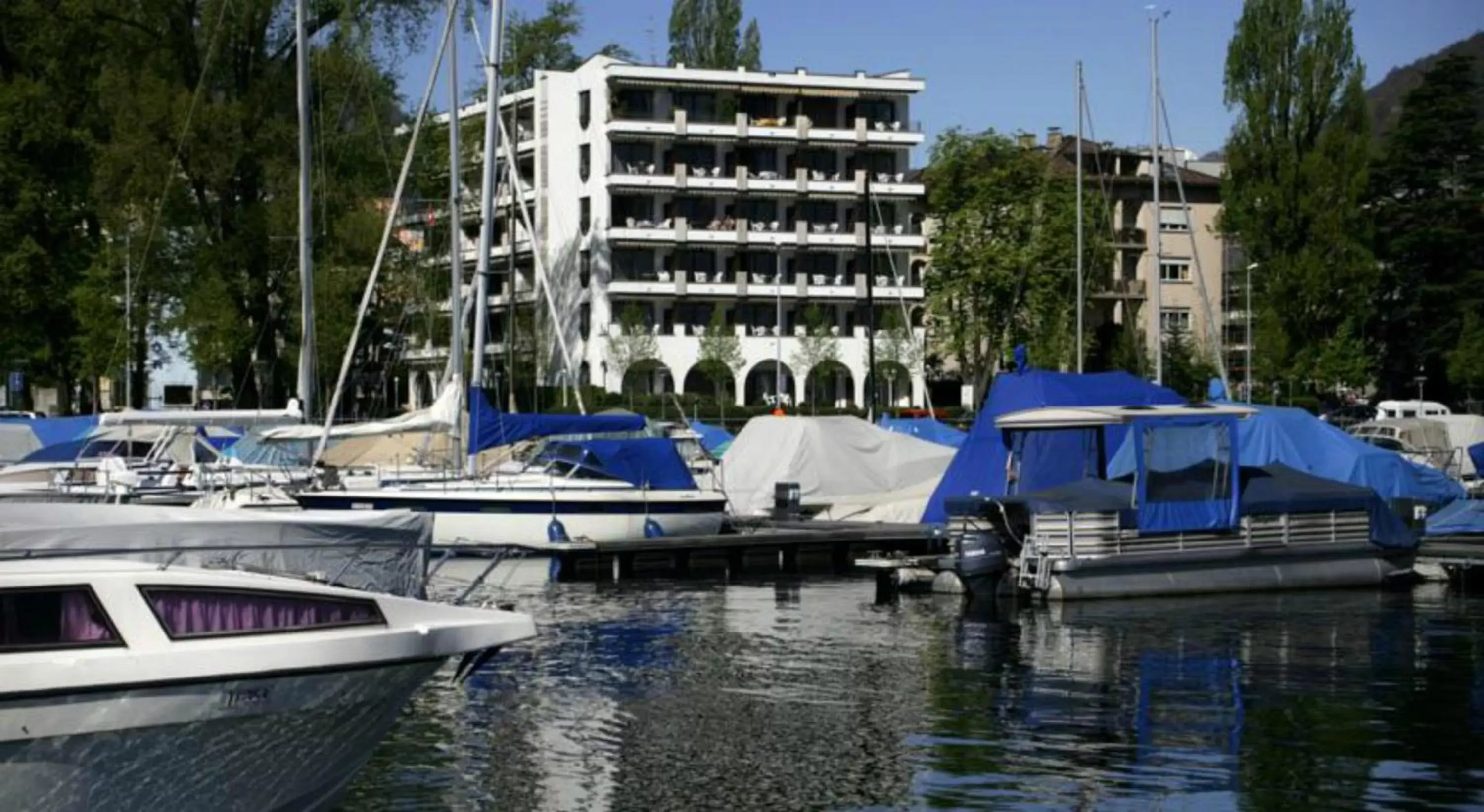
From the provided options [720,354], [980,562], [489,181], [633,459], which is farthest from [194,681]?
[720,354]

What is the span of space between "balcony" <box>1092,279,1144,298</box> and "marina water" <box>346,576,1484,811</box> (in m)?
80.1

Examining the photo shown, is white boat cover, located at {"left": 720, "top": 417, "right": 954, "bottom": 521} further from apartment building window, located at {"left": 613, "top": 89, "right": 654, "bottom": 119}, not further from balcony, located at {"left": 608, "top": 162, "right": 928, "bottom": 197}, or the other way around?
apartment building window, located at {"left": 613, "top": 89, "right": 654, "bottom": 119}

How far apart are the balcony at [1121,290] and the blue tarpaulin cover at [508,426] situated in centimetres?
7051

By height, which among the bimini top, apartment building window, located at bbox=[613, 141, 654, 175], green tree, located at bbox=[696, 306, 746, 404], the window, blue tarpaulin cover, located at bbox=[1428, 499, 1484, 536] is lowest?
blue tarpaulin cover, located at bbox=[1428, 499, 1484, 536]

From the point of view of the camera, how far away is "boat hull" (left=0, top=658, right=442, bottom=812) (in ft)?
49.8

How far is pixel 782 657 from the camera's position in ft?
99.0

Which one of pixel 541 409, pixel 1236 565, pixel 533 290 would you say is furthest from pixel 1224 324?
pixel 1236 565

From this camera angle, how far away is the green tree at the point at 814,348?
10881cm

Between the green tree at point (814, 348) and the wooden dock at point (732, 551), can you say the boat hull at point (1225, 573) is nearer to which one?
the wooden dock at point (732, 551)

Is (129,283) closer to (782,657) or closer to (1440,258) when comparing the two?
(782,657)

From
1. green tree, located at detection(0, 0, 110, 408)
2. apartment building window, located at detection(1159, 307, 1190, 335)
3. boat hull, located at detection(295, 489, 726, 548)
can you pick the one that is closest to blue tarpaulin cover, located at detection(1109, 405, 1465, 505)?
boat hull, located at detection(295, 489, 726, 548)

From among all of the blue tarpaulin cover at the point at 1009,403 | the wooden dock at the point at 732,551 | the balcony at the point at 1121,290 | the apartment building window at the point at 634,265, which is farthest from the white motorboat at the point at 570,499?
the balcony at the point at 1121,290

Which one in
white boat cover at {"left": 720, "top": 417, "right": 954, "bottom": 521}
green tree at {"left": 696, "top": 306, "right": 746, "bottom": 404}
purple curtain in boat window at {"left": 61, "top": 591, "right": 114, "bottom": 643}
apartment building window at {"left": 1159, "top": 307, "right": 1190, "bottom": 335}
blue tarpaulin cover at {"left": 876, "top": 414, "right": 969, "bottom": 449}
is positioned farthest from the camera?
apartment building window at {"left": 1159, "top": 307, "right": 1190, "bottom": 335}

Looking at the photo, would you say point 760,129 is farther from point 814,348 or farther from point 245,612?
point 245,612
